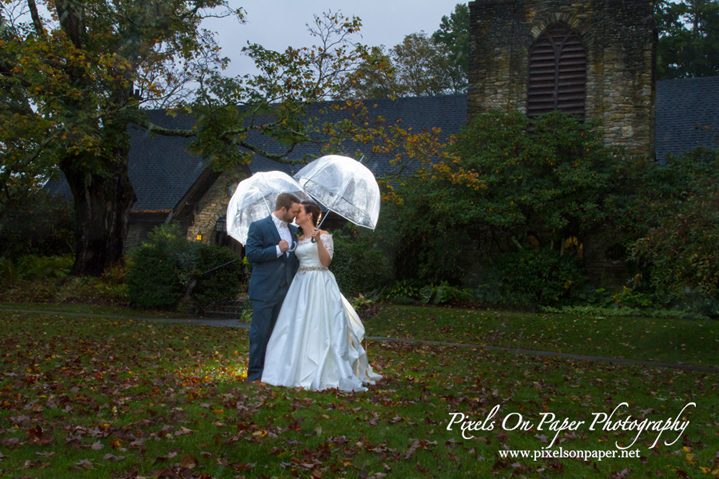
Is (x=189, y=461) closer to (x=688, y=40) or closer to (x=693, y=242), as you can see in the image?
(x=693, y=242)

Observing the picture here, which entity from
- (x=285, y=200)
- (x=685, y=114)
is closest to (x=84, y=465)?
(x=285, y=200)

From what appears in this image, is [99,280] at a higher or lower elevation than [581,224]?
lower

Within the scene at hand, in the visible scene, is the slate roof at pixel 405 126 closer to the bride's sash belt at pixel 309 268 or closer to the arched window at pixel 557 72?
the arched window at pixel 557 72

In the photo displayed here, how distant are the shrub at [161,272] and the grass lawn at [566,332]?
5174 mm

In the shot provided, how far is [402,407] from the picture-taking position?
20.9ft

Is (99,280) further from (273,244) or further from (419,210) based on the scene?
(273,244)

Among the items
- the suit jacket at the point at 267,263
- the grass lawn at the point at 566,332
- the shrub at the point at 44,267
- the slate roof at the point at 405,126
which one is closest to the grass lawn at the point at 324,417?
the suit jacket at the point at 267,263

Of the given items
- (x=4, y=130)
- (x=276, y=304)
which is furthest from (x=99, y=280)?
(x=276, y=304)

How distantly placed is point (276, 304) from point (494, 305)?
10944mm

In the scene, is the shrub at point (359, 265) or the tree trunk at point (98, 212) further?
the tree trunk at point (98, 212)

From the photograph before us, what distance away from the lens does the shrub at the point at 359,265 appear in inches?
674

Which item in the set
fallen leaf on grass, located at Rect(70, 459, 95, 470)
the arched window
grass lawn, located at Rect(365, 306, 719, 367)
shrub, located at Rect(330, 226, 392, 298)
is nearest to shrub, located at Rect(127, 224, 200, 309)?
shrub, located at Rect(330, 226, 392, 298)

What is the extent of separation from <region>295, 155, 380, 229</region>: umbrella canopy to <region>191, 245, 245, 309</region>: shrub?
10.1m

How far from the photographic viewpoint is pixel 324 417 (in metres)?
5.70
